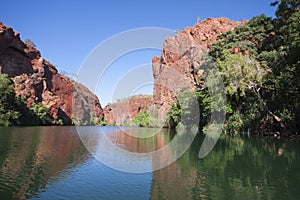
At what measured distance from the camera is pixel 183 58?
78875 millimetres

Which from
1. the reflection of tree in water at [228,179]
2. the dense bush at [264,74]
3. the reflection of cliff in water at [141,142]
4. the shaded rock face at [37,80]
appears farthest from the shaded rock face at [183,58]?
the reflection of tree in water at [228,179]

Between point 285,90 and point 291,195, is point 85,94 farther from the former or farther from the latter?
point 291,195

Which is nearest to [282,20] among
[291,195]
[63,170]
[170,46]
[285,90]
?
[285,90]

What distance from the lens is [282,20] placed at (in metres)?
34.3

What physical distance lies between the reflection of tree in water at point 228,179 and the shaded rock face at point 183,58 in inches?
1744

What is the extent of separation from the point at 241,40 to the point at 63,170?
124ft

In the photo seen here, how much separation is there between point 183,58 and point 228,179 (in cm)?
7025

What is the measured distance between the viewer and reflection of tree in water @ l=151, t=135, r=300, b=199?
8.88 meters

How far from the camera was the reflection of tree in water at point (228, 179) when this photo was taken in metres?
8.88

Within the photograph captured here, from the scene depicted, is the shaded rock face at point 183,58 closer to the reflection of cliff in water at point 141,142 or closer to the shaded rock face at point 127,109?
the reflection of cliff in water at point 141,142

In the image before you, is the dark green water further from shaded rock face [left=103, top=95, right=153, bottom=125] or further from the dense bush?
shaded rock face [left=103, top=95, right=153, bottom=125]

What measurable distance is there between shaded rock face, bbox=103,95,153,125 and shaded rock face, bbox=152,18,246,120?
51038 mm

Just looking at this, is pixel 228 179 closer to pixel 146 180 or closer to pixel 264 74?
pixel 146 180

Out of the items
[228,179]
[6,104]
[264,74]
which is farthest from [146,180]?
[6,104]
